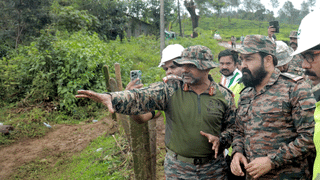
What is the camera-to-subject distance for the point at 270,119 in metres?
1.59

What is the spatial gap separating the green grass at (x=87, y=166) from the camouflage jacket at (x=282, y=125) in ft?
7.55

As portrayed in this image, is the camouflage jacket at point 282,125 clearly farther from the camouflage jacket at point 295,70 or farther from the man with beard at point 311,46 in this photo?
the camouflage jacket at point 295,70

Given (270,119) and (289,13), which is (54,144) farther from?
(289,13)

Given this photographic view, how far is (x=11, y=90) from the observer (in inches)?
280

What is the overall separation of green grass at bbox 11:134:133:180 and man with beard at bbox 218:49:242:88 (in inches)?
75.3

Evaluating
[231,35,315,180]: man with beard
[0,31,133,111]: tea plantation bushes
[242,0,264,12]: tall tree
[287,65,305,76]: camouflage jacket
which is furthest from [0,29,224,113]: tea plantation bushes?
[242,0,264,12]: tall tree

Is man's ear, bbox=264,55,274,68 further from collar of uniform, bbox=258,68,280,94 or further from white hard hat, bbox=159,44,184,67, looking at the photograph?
white hard hat, bbox=159,44,184,67

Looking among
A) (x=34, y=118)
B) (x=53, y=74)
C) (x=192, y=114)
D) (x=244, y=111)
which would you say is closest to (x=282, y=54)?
(x=244, y=111)

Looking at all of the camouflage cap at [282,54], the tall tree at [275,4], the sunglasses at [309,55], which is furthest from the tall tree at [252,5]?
the sunglasses at [309,55]

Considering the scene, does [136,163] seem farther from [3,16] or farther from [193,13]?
[193,13]

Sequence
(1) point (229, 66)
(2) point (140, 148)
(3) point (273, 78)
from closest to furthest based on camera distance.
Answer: (3) point (273, 78), (2) point (140, 148), (1) point (229, 66)

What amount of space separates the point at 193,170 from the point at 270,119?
2.37 feet

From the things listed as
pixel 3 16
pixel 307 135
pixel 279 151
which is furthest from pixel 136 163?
pixel 3 16

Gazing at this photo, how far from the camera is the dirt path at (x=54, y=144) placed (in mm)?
4598
